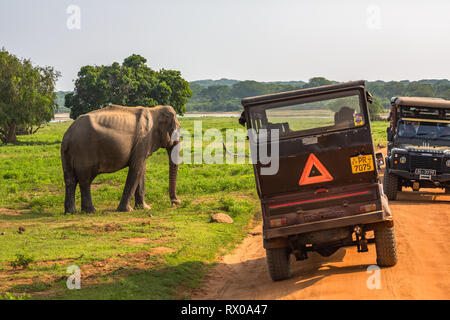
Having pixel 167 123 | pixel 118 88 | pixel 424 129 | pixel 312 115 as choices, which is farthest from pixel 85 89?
pixel 312 115

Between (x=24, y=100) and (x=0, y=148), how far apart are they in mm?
5890

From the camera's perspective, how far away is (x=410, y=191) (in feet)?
66.1

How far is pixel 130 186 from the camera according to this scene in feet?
60.7

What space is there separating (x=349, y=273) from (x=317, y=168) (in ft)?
6.15

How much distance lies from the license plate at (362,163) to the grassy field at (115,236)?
3474mm

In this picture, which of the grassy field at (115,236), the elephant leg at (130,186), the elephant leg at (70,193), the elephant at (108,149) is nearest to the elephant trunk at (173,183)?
the elephant at (108,149)

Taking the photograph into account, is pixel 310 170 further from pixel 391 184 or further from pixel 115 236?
pixel 391 184

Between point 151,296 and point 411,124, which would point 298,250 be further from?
point 411,124

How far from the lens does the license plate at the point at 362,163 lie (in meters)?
9.66

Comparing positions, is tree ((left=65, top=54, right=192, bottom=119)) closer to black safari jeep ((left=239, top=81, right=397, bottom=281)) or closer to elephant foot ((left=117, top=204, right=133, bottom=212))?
elephant foot ((left=117, top=204, right=133, bottom=212))

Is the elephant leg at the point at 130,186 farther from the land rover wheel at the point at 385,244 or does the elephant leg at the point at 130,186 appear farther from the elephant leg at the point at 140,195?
the land rover wheel at the point at 385,244

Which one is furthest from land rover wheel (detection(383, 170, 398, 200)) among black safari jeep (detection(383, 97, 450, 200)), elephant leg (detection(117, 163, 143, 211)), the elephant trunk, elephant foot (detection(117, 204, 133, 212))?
elephant foot (detection(117, 204, 133, 212))

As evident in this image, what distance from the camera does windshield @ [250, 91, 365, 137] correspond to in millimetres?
9805
